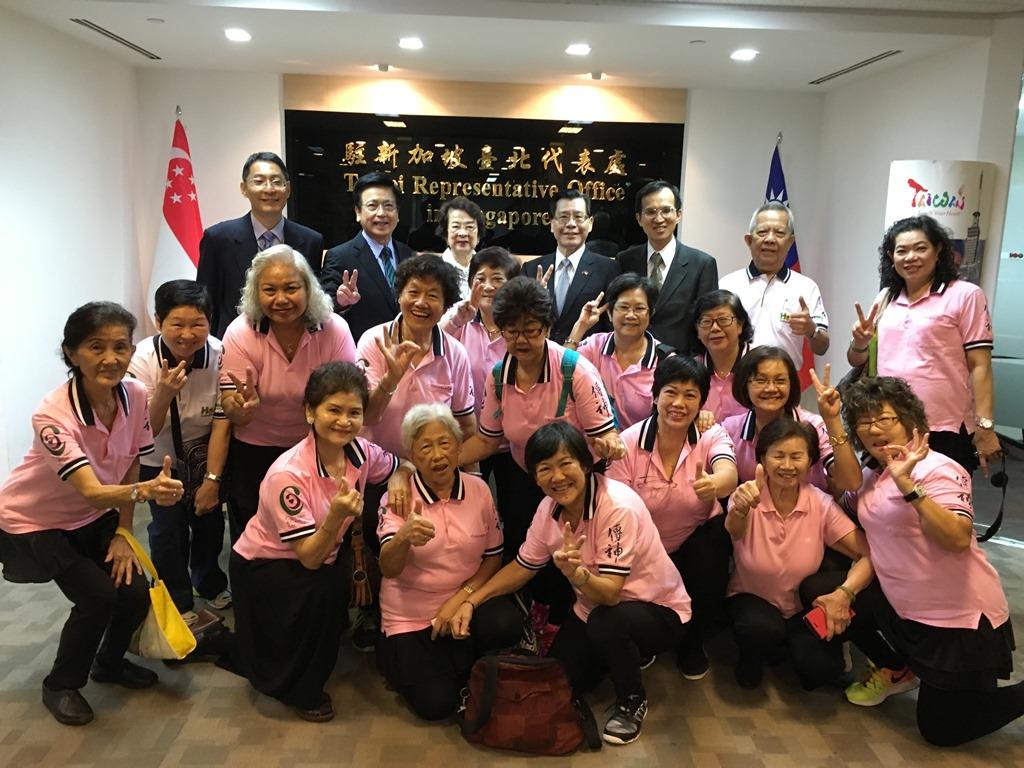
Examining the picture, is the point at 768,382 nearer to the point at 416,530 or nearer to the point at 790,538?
the point at 790,538

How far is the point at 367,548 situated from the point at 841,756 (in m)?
1.64

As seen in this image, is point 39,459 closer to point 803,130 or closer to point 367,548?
point 367,548

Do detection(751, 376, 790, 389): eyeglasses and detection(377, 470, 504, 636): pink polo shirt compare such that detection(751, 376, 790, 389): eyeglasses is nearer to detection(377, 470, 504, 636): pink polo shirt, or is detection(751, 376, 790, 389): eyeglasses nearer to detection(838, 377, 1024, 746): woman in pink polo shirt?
detection(838, 377, 1024, 746): woman in pink polo shirt

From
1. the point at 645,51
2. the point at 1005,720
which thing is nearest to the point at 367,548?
the point at 1005,720

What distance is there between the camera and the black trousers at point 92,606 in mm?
2205

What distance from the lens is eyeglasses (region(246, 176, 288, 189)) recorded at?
3.34 meters

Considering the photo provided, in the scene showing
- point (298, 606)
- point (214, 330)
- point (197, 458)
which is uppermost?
point (214, 330)

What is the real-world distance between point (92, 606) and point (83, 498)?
32 centimetres

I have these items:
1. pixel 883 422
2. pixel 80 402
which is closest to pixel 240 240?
pixel 80 402

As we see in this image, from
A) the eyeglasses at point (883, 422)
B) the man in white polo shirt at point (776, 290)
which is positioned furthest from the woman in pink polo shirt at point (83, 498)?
the man in white polo shirt at point (776, 290)

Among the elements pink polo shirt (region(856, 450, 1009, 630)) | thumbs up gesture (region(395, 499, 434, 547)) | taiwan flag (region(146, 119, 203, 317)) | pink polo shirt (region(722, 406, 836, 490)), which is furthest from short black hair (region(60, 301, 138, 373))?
taiwan flag (region(146, 119, 203, 317))

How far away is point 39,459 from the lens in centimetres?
220

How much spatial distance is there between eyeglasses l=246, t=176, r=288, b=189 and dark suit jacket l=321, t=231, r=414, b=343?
39cm

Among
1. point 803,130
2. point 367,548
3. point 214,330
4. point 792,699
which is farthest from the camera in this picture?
point 803,130
